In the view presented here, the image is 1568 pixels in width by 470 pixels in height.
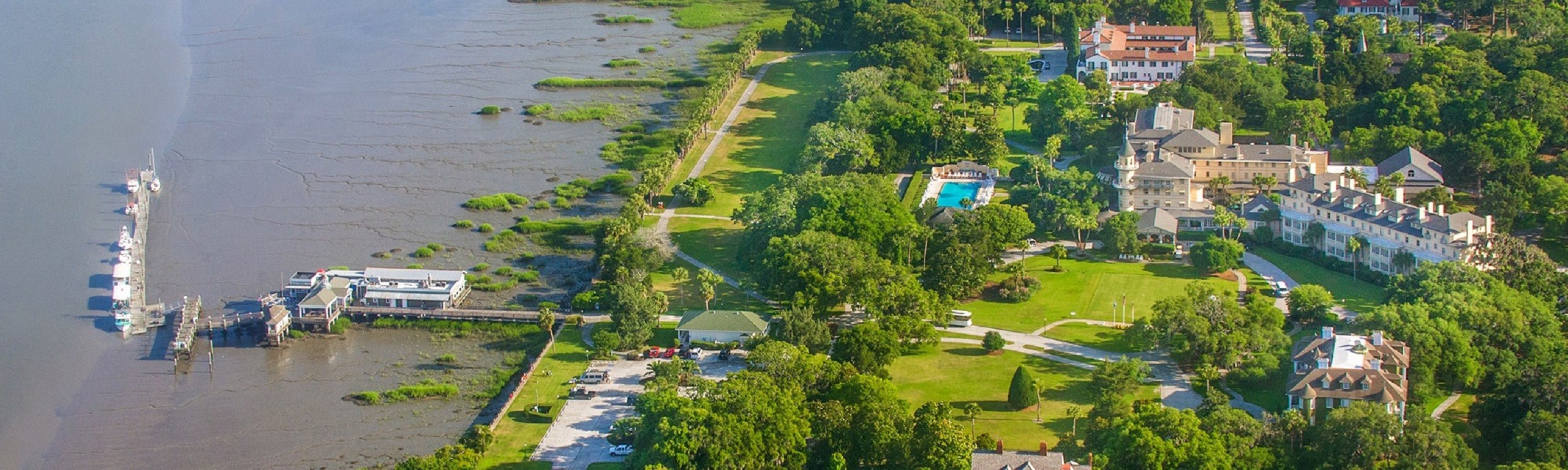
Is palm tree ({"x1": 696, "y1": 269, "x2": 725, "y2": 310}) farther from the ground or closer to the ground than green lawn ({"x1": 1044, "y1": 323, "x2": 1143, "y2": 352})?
farther from the ground

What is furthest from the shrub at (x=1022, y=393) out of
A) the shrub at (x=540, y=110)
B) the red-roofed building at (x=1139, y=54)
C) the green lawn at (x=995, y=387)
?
the shrub at (x=540, y=110)

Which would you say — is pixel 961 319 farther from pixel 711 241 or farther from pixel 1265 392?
pixel 711 241

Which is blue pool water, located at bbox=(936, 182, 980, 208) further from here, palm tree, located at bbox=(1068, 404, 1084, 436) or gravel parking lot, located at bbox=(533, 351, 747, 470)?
palm tree, located at bbox=(1068, 404, 1084, 436)

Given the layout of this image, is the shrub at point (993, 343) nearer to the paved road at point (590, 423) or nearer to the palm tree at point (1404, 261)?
the paved road at point (590, 423)

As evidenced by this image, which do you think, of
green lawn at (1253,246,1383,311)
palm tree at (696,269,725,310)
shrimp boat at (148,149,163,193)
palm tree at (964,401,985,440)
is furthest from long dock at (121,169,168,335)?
green lawn at (1253,246,1383,311)

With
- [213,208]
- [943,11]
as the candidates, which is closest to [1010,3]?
[943,11]

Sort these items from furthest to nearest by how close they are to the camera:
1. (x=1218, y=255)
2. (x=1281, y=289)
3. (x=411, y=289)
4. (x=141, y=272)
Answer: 1. (x=141, y=272)
2. (x=411, y=289)
3. (x=1218, y=255)
4. (x=1281, y=289)

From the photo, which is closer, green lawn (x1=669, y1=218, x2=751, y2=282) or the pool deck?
green lawn (x1=669, y1=218, x2=751, y2=282)

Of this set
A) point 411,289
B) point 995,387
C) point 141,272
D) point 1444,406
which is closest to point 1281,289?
point 1444,406
